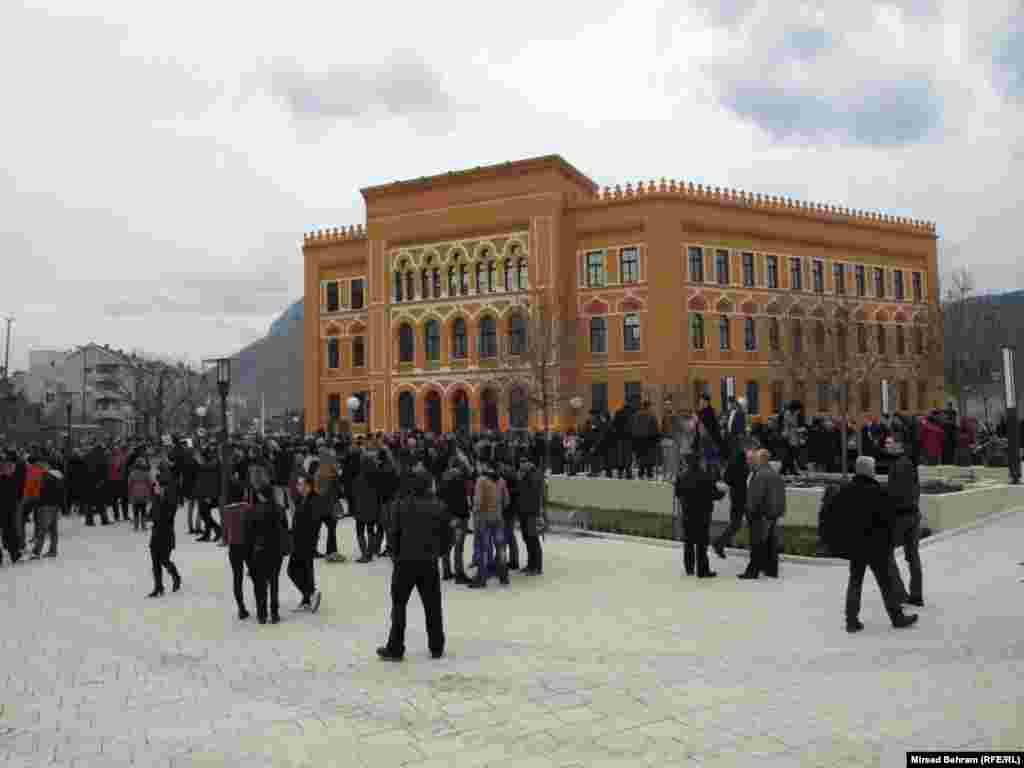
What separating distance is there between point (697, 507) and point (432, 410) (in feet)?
115

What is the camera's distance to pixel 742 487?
12789 millimetres

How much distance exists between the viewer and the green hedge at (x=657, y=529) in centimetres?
1346

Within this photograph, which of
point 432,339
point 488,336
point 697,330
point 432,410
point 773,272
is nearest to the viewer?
point 697,330

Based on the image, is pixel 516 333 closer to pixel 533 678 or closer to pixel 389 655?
pixel 389 655

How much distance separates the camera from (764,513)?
36.5 feet

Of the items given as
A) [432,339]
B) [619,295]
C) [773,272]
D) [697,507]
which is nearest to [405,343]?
[432,339]

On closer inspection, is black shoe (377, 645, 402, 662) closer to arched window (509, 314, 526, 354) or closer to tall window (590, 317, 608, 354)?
arched window (509, 314, 526, 354)

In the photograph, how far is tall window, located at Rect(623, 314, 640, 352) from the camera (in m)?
41.5

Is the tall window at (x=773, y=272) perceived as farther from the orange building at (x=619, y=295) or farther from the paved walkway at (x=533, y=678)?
the paved walkway at (x=533, y=678)

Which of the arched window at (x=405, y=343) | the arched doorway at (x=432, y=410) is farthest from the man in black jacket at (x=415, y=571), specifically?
the arched window at (x=405, y=343)

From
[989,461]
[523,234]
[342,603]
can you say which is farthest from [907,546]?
[523,234]

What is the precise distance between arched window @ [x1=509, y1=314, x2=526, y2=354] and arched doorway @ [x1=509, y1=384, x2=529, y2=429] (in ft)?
10.2

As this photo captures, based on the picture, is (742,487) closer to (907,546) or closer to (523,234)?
(907,546)

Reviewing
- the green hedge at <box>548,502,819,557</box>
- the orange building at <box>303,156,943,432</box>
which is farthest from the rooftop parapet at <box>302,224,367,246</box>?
the green hedge at <box>548,502,819,557</box>
